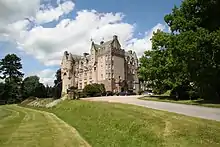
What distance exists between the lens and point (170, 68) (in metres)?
40.3

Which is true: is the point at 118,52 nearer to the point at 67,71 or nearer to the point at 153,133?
the point at 67,71

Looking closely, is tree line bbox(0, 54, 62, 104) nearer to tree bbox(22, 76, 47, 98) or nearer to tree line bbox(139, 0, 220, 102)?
tree bbox(22, 76, 47, 98)

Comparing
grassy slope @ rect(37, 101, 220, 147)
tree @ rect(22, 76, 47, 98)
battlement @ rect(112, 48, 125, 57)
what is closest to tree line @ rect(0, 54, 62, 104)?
tree @ rect(22, 76, 47, 98)

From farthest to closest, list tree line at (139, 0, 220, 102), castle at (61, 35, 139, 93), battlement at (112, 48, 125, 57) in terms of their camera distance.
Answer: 1. battlement at (112, 48, 125, 57)
2. castle at (61, 35, 139, 93)
3. tree line at (139, 0, 220, 102)

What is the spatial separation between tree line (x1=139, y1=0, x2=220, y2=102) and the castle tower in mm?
70080

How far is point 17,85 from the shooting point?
11350cm

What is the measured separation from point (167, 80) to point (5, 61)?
99849mm

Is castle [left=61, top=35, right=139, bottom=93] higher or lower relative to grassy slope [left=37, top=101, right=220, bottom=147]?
higher

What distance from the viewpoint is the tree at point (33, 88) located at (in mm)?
113125

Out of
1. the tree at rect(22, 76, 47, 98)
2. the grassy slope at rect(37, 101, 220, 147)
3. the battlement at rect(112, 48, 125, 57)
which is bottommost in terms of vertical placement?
the grassy slope at rect(37, 101, 220, 147)

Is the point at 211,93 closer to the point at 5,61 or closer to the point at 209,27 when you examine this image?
the point at 209,27

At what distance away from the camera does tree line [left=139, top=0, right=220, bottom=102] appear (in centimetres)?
2953

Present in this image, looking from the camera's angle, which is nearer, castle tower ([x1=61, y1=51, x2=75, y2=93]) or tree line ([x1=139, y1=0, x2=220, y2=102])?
tree line ([x1=139, y1=0, x2=220, y2=102])

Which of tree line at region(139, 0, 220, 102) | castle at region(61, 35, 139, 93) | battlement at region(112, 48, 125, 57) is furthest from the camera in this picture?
battlement at region(112, 48, 125, 57)
